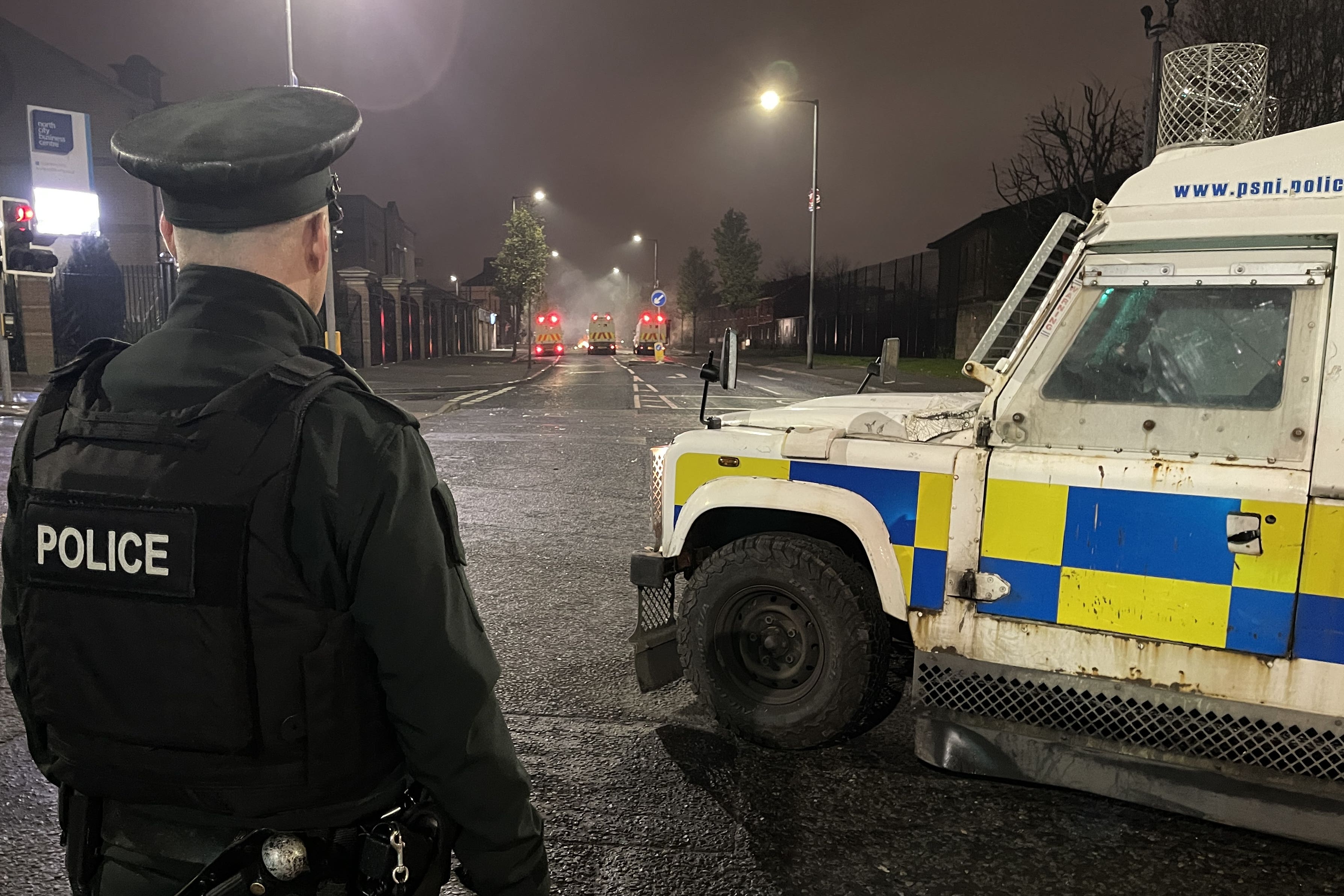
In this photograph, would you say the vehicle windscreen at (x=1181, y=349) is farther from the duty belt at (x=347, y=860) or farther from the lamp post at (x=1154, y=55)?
the lamp post at (x=1154, y=55)

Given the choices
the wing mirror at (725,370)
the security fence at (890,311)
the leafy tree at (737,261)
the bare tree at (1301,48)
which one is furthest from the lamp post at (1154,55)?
the leafy tree at (737,261)

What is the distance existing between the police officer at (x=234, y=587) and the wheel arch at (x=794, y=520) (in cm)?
200

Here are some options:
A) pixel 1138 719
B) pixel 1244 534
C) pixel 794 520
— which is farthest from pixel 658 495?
pixel 1244 534

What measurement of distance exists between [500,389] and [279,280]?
2299cm

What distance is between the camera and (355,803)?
1343mm

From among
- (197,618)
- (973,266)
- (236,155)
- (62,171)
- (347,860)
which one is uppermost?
(62,171)

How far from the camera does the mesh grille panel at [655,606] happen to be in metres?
3.76

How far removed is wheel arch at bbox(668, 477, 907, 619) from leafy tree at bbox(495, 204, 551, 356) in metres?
49.4

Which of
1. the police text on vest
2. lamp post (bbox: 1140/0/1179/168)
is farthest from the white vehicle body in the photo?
lamp post (bbox: 1140/0/1179/168)

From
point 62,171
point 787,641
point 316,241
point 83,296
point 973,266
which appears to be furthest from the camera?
point 973,266

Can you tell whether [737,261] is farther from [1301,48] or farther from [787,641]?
[787,641]

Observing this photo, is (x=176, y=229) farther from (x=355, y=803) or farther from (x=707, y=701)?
(x=707, y=701)

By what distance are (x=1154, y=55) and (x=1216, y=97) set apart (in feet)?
41.3

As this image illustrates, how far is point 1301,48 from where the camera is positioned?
1652 centimetres
